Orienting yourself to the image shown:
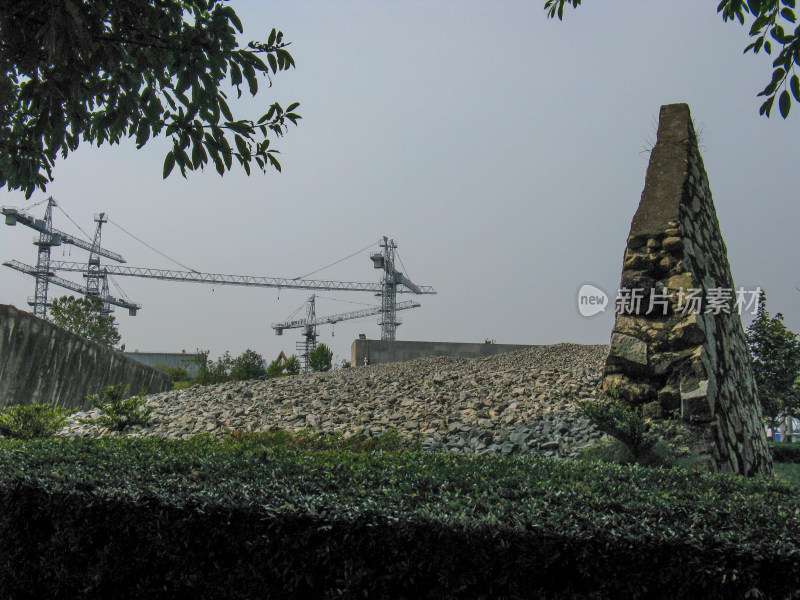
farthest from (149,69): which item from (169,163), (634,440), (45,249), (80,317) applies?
(45,249)

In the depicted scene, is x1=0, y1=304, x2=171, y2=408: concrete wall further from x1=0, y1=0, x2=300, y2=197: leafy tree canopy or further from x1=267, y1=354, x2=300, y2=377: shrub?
x1=267, y1=354, x2=300, y2=377: shrub

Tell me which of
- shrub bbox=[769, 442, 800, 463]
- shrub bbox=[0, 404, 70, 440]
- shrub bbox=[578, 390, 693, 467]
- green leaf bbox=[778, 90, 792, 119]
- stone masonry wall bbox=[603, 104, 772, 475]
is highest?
green leaf bbox=[778, 90, 792, 119]

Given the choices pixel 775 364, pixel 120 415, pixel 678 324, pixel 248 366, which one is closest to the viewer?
pixel 678 324

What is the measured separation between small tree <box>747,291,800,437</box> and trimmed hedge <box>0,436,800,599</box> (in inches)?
458

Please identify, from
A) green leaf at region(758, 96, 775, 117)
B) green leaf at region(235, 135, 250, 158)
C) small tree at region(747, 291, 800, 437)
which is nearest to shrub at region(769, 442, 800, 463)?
small tree at region(747, 291, 800, 437)

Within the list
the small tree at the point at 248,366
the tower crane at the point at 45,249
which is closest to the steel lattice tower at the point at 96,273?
the tower crane at the point at 45,249

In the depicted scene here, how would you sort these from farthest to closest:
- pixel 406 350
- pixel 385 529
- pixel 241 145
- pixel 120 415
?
pixel 406 350, pixel 120 415, pixel 241 145, pixel 385 529

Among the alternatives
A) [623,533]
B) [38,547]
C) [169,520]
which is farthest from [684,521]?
[38,547]

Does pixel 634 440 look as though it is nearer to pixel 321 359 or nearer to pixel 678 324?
pixel 678 324

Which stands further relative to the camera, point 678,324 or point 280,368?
point 280,368

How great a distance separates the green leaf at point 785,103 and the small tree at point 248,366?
20.6 m

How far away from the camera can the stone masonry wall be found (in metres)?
5.32

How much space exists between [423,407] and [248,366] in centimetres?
1711

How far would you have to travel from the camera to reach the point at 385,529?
2605mm
